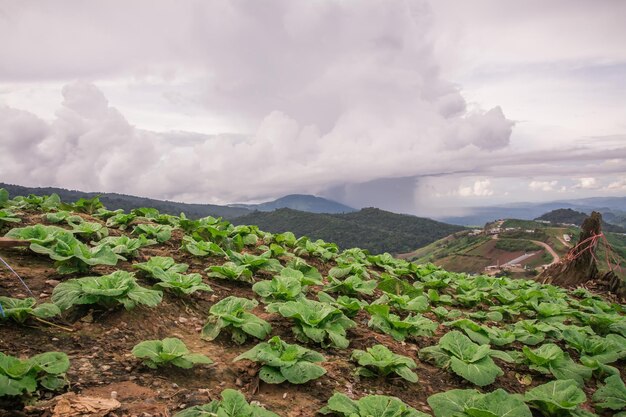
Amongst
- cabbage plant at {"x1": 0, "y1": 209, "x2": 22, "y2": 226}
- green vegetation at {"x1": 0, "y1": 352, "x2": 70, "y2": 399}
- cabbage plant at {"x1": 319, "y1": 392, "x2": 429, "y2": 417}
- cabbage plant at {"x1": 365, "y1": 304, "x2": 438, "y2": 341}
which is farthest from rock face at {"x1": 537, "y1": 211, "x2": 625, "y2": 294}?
cabbage plant at {"x1": 0, "y1": 209, "x2": 22, "y2": 226}

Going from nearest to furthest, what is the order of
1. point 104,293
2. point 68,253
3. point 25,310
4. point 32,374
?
point 32,374 → point 25,310 → point 104,293 → point 68,253

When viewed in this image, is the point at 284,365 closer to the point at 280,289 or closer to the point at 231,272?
the point at 280,289

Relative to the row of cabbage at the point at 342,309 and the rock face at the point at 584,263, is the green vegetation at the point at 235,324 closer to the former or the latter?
the row of cabbage at the point at 342,309

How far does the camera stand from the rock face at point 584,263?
1338 centimetres

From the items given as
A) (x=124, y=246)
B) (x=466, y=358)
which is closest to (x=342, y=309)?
(x=466, y=358)

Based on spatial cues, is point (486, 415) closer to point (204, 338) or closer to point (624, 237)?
point (204, 338)

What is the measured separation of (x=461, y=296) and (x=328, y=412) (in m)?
6.45

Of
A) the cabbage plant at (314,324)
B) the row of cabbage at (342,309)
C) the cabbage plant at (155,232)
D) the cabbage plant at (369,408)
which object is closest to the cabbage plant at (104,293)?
the row of cabbage at (342,309)

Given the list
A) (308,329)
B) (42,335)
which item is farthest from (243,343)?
(42,335)

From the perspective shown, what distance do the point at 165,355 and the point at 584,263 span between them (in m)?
15.3

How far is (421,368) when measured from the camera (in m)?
5.05

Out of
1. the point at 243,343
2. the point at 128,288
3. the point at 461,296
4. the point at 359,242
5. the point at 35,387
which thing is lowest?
the point at 359,242

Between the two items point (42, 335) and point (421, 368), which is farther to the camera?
point (421, 368)

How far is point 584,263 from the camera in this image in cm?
1386
